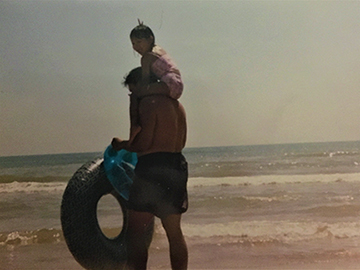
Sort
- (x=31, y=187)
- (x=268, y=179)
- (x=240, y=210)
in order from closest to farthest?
(x=240, y=210) → (x=268, y=179) → (x=31, y=187)

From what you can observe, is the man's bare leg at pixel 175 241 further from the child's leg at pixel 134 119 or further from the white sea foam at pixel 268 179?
the white sea foam at pixel 268 179

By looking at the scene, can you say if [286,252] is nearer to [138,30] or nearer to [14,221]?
[138,30]

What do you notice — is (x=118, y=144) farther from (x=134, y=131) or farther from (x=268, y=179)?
(x=268, y=179)

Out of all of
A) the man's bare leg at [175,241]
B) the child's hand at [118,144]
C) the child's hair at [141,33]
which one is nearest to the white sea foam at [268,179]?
the man's bare leg at [175,241]

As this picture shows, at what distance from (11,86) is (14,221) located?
2.96 ft

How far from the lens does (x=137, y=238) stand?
1765 millimetres

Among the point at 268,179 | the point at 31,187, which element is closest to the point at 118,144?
the point at 268,179

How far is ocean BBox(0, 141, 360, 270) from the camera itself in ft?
7.45

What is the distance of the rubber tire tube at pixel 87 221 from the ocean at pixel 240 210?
0.31m

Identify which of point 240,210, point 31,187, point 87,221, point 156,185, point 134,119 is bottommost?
point 31,187

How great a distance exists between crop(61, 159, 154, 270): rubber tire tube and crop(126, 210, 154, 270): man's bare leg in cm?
6

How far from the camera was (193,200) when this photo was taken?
251 cm

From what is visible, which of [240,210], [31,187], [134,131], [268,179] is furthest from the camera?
[31,187]

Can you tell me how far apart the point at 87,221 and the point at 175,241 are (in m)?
0.41
